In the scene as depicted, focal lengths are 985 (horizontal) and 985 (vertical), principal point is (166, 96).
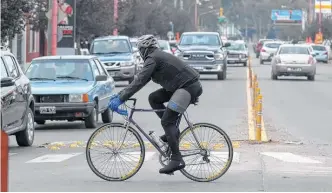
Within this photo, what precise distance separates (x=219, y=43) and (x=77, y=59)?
2167 cm

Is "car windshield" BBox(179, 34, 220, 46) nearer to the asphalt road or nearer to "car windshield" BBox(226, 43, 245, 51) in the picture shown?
the asphalt road

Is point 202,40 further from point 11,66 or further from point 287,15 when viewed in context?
point 287,15

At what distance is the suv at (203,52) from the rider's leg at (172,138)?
2903 cm

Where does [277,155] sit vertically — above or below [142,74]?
below

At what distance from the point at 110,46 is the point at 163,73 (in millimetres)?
26283

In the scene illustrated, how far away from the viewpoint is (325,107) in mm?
27250

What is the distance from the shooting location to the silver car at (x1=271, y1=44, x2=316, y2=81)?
139 ft

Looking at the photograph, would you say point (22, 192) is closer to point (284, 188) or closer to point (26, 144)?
point (284, 188)

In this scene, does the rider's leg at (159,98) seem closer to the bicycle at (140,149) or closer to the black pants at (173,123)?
the black pants at (173,123)

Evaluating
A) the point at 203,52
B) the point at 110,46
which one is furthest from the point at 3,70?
the point at 203,52

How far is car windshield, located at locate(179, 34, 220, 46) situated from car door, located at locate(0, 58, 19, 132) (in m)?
26.2

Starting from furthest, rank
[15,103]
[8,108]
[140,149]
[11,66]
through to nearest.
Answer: [11,66] → [15,103] → [8,108] → [140,149]

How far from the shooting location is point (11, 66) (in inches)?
636

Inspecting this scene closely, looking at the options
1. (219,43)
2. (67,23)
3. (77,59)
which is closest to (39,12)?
(67,23)
